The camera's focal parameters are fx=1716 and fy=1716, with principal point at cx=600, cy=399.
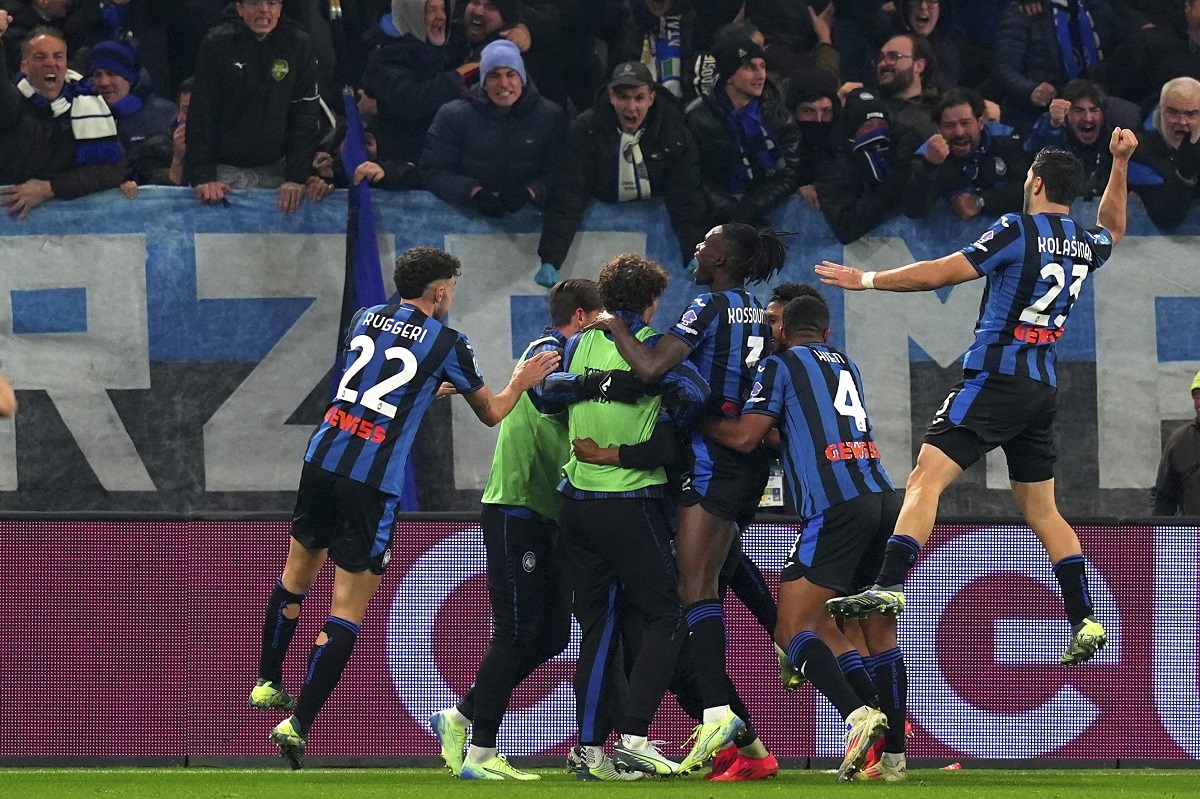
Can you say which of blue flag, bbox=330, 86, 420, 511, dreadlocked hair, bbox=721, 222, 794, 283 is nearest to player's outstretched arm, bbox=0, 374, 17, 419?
dreadlocked hair, bbox=721, 222, 794, 283

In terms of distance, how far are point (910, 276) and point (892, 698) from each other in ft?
5.46

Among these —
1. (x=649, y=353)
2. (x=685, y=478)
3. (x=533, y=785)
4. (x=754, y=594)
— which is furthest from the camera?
(x=754, y=594)

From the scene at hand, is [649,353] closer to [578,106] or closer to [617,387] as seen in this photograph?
[617,387]

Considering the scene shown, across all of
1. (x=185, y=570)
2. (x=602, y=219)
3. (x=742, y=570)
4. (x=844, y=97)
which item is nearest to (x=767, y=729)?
(x=742, y=570)

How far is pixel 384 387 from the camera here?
22.5ft

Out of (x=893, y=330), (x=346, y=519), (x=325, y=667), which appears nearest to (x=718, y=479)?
(x=346, y=519)

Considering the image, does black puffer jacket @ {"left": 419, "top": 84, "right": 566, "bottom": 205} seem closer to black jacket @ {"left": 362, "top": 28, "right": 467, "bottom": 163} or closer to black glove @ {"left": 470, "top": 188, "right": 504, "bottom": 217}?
black glove @ {"left": 470, "top": 188, "right": 504, "bottom": 217}

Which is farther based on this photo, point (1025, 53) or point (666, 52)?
point (1025, 53)

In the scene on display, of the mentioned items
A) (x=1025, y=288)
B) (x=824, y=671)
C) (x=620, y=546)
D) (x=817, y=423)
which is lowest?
(x=824, y=671)

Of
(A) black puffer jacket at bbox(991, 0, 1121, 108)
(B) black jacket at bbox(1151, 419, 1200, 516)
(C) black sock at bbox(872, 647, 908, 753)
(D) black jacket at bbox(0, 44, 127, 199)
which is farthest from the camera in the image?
(A) black puffer jacket at bbox(991, 0, 1121, 108)

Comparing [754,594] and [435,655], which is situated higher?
[754,594]

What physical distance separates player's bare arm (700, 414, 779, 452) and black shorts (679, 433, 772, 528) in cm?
4

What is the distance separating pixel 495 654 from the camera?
6887 mm

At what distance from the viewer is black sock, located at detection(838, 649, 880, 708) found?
6.70m
